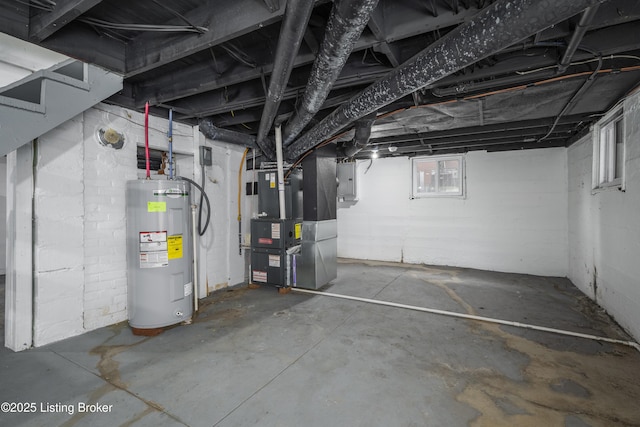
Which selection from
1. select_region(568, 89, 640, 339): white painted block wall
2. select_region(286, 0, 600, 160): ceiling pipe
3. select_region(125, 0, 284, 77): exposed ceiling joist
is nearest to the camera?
select_region(286, 0, 600, 160): ceiling pipe

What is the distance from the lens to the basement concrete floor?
5.22 ft

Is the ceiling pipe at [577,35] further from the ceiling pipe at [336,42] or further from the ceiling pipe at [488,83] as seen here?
the ceiling pipe at [336,42]

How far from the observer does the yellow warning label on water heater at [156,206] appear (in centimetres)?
251

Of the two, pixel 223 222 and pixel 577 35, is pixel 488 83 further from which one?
pixel 223 222

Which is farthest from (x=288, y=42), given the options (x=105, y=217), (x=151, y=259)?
(x=105, y=217)

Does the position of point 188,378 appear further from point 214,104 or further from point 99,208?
point 214,104

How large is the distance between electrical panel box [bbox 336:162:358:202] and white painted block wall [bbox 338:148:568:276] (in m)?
0.27

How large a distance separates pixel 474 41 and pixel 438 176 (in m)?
4.31

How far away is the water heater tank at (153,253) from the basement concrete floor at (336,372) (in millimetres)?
229

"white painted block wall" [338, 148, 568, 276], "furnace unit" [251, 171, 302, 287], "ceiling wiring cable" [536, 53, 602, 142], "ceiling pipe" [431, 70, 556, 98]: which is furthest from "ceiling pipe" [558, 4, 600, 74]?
"white painted block wall" [338, 148, 568, 276]

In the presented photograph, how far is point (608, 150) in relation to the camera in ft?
10.4

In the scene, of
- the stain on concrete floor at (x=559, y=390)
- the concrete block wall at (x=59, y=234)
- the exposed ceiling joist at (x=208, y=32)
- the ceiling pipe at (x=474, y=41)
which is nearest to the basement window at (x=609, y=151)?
the stain on concrete floor at (x=559, y=390)

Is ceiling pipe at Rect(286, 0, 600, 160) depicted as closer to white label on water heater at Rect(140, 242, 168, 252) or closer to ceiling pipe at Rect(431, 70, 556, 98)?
ceiling pipe at Rect(431, 70, 556, 98)

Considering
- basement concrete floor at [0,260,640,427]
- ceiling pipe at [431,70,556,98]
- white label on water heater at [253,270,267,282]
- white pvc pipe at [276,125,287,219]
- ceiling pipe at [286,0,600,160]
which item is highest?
ceiling pipe at [431,70,556,98]
